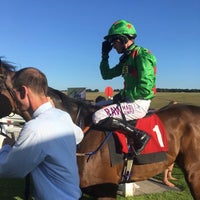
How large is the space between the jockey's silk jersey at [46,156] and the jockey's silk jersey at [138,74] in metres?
2.17

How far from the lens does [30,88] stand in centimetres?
187

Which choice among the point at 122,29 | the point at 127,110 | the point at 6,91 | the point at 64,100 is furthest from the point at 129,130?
the point at 6,91

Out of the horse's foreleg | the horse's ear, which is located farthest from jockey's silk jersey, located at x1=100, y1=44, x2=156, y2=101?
the horse's ear

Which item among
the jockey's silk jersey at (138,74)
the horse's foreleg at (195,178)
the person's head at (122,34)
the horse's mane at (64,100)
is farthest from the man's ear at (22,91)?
the horse's foreleg at (195,178)

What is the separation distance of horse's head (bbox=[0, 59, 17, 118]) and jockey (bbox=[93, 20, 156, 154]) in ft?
3.19

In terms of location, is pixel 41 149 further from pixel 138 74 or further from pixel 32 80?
pixel 138 74

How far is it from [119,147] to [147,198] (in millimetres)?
2395

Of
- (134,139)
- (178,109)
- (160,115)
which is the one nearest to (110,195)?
(134,139)

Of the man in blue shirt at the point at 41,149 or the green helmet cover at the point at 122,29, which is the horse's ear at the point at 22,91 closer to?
the man in blue shirt at the point at 41,149

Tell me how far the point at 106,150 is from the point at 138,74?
1008mm

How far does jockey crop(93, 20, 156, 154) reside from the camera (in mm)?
3902

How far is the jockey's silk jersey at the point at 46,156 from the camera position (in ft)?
5.82

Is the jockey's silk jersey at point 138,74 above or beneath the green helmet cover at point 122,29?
beneath

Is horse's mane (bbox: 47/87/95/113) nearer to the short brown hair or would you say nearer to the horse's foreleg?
the horse's foreleg
